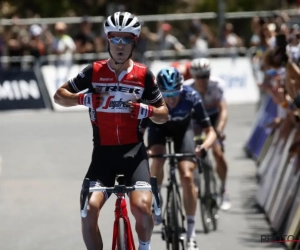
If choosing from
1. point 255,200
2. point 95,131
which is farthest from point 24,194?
point 95,131

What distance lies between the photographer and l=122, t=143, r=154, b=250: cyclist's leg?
8.06 m

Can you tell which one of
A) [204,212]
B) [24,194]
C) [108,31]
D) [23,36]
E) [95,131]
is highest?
[108,31]

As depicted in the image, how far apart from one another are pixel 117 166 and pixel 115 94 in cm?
58

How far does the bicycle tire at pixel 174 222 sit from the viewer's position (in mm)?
10219

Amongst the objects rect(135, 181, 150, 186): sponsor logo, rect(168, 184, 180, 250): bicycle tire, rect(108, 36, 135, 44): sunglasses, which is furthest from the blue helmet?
rect(135, 181, 150, 186): sponsor logo

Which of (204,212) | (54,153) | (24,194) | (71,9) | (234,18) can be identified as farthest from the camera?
(71,9)

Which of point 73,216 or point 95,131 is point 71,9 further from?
point 95,131

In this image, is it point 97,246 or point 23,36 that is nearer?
point 97,246

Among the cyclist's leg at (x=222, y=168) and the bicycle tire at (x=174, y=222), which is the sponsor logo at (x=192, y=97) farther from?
the cyclist's leg at (x=222, y=168)

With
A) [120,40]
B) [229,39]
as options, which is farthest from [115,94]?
[229,39]

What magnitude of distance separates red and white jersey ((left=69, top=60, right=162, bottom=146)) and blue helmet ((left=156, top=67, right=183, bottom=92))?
1883 mm

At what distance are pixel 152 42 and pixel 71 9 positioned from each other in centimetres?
1145

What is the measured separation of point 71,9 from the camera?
39.3m

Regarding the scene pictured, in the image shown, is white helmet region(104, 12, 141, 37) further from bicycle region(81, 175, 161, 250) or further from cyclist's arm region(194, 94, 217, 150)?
cyclist's arm region(194, 94, 217, 150)
